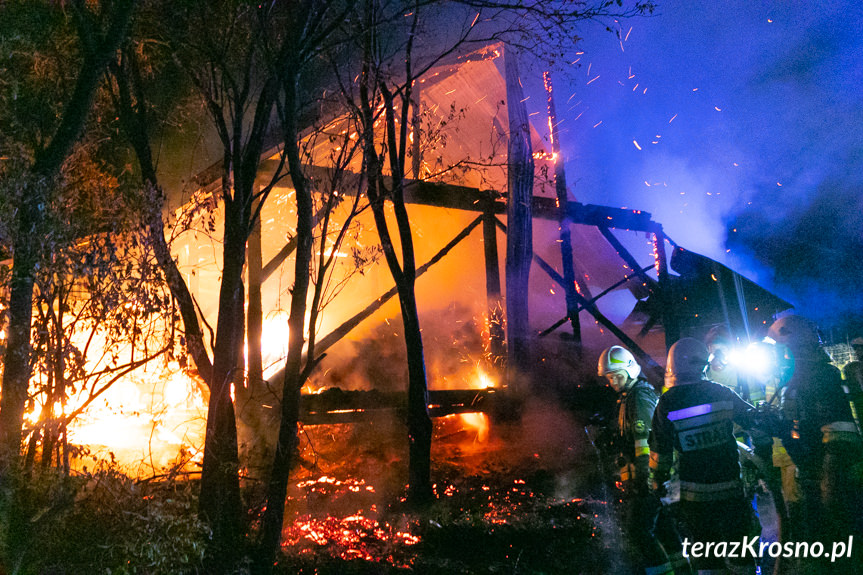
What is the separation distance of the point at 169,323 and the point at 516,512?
17.5ft

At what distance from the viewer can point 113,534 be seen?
4.58 metres

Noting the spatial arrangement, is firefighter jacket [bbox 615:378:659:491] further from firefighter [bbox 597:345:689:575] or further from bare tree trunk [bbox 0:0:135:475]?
bare tree trunk [bbox 0:0:135:475]

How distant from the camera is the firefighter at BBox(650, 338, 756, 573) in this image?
3.97m

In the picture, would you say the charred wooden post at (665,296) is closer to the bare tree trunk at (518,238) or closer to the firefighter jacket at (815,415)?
the bare tree trunk at (518,238)

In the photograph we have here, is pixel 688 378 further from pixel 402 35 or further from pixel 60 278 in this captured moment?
pixel 402 35

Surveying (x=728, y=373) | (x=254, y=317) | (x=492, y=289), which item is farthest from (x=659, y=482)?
(x=492, y=289)

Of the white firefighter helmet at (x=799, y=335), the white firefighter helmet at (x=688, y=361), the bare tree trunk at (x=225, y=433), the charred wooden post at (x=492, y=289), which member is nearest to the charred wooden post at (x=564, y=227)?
the charred wooden post at (x=492, y=289)

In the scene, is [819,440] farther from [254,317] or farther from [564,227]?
[254,317]

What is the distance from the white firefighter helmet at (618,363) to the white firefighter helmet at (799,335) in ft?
5.15

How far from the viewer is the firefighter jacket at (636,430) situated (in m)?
4.60

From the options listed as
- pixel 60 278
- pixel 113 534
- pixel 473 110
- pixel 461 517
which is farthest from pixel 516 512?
pixel 473 110

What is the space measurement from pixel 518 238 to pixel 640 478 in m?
4.70

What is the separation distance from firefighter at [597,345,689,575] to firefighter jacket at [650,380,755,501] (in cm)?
38

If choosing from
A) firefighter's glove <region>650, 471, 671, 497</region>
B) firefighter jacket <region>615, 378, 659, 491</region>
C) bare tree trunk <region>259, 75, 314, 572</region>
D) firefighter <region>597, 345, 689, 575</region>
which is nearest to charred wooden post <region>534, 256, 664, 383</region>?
firefighter <region>597, 345, 689, 575</region>
